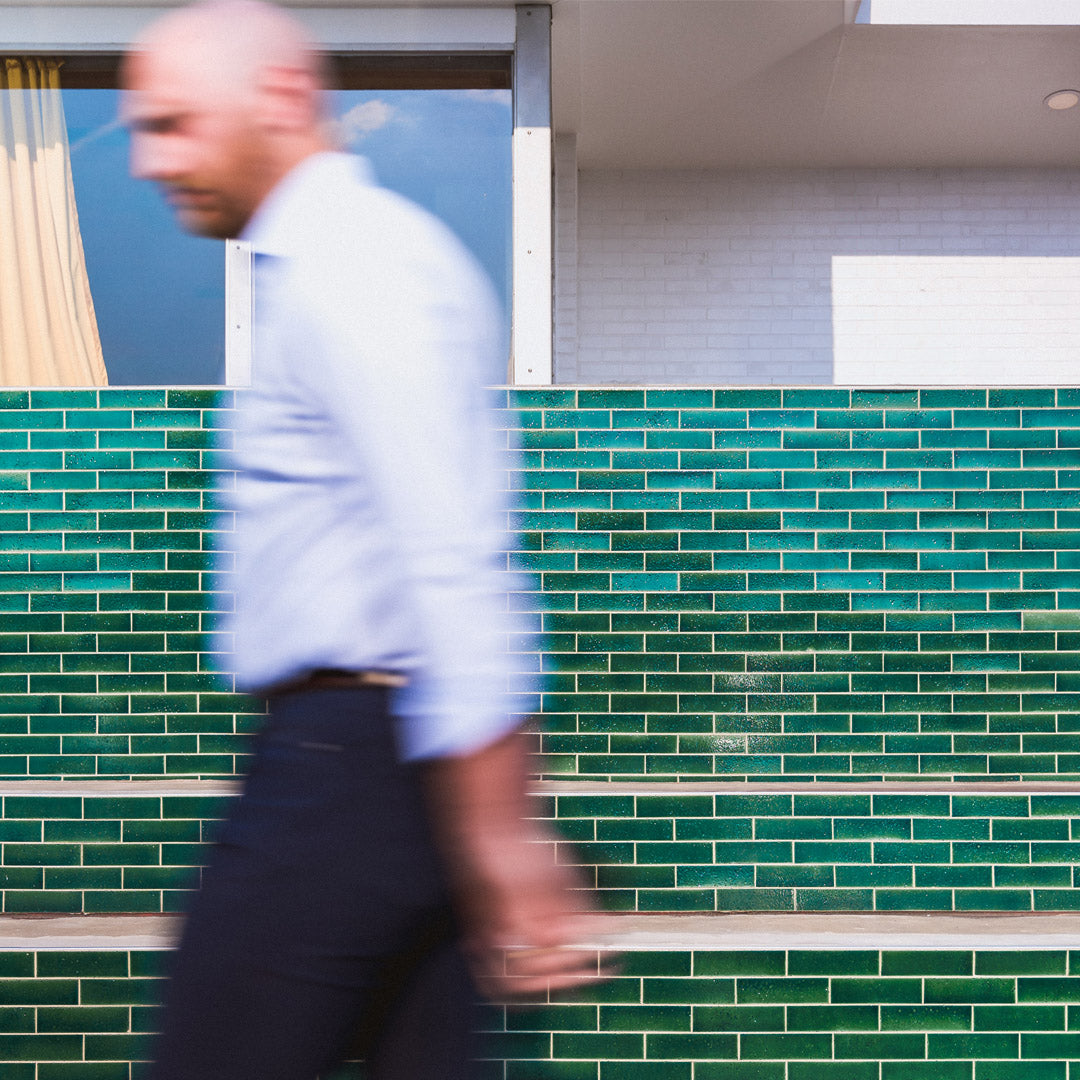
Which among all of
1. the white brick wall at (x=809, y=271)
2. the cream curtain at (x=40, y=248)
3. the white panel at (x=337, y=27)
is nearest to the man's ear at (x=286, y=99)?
the cream curtain at (x=40, y=248)

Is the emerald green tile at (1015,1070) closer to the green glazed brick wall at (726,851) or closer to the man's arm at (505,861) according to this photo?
the green glazed brick wall at (726,851)

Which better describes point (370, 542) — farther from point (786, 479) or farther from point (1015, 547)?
point (1015, 547)

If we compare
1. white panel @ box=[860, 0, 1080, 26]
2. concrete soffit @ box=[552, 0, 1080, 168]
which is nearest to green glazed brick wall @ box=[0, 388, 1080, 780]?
concrete soffit @ box=[552, 0, 1080, 168]

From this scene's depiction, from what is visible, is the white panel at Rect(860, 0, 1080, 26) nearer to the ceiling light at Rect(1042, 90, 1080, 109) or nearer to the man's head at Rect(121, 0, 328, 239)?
the ceiling light at Rect(1042, 90, 1080, 109)

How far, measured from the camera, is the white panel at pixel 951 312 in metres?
6.38

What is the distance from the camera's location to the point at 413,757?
0.98 m

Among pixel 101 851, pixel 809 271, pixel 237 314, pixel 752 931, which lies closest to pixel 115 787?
pixel 101 851

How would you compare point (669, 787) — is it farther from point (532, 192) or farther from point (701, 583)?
point (532, 192)

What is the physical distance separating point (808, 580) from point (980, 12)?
3015 mm

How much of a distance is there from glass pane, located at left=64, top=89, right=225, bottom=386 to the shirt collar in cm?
353

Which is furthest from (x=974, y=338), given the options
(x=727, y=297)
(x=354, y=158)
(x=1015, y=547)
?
(x=354, y=158)

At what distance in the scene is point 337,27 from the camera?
455 cm

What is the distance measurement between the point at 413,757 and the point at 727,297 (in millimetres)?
5713

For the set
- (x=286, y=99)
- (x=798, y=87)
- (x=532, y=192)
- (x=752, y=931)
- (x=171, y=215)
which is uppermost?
(x=798, y=87)
